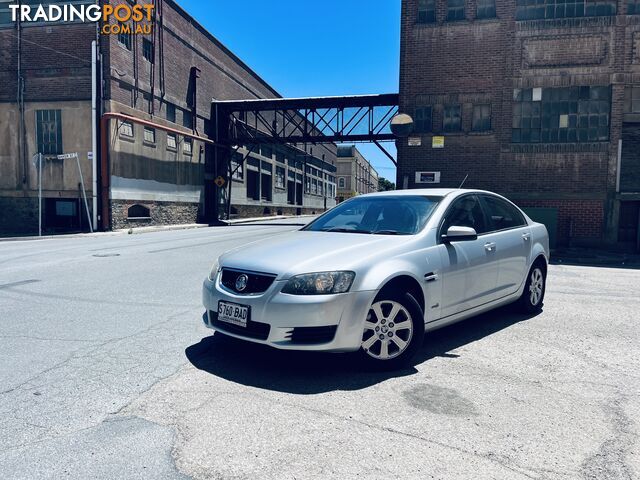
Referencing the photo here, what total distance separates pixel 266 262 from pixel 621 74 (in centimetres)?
1636

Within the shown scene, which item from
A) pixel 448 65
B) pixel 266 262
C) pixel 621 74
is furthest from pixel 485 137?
pixel 266 262

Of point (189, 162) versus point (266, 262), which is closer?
point (266, 262)

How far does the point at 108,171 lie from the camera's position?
22.1 meters

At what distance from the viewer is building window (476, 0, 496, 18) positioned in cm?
1625

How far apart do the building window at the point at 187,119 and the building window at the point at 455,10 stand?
1899 cm

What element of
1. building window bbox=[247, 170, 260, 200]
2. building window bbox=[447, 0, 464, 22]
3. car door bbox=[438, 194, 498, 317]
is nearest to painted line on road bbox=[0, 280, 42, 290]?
car door bbox=[438, 194, 498, 317]

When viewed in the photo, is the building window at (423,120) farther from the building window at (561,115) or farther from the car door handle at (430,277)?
the car door handle at (430,277)

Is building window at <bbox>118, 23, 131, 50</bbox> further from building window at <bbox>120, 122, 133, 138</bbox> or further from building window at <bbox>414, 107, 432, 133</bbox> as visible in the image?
building window at <bbox>414, 107, 432, 133</bbox>

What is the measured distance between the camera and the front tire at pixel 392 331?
381 cm

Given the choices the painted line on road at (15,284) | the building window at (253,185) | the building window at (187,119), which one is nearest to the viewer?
the painted line on road at (15,284)

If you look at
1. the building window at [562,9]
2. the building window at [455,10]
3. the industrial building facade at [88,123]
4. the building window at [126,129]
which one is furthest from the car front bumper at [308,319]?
the building window at [126,129]

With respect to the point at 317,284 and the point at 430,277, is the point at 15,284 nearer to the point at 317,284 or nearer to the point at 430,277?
the point at 317,284

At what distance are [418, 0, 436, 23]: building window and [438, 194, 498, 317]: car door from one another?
1390cm

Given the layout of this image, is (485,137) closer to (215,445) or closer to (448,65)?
(448,65)
